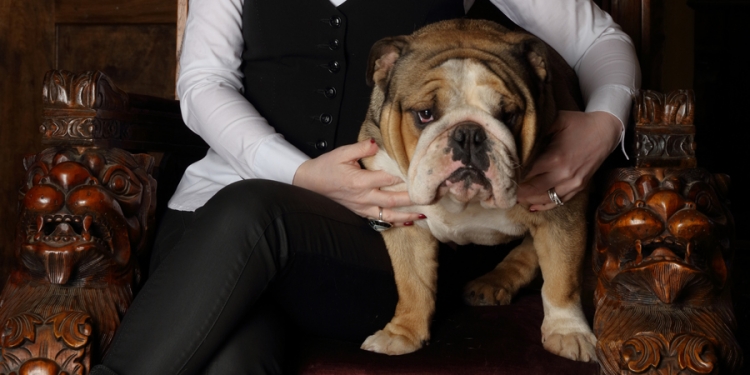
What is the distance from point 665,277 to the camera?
3.72ft

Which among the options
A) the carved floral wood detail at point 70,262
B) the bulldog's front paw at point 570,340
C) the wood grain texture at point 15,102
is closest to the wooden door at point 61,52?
the wood grain texture at point 15,102

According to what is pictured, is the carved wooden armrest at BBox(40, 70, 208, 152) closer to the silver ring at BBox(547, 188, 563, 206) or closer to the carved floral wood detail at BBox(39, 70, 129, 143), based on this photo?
the carved floral wood detail at BBox(39, 70, 129, 143)

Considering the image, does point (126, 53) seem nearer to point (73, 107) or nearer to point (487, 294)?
point (73, 107)

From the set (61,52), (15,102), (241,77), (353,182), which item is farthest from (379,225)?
(61,52)

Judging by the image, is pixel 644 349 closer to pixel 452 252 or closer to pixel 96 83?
pixel 452 252

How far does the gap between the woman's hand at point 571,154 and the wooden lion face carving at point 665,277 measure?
15 centimetres

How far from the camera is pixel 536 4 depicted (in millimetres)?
1672

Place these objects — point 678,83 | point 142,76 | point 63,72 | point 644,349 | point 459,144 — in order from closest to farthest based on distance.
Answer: point 644,349 → point 459,144 → point 63,72 → point 142,76 → point 678,83

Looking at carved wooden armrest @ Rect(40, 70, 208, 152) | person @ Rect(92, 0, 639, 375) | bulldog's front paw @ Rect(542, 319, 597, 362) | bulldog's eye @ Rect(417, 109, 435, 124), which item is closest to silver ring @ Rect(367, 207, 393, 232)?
person @ Rect(92, 0, 639, 375)

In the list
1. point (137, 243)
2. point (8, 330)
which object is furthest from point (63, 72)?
point (8, 330)

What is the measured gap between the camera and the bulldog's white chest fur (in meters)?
1.47

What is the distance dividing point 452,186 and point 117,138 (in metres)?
0.60

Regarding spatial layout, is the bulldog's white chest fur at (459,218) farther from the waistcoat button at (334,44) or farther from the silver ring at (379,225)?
the waistcoat button at (334,44)

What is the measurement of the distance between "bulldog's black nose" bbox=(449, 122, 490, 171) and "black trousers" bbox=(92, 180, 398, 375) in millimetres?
267
